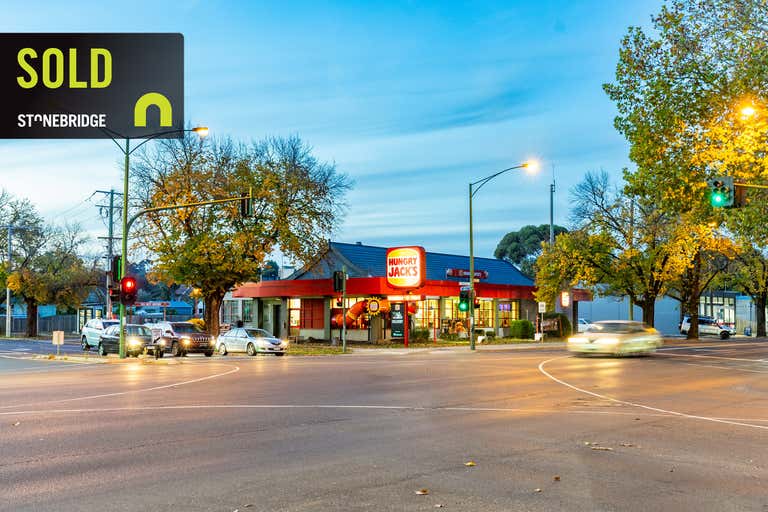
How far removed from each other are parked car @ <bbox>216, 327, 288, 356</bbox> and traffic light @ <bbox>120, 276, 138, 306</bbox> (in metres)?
7.51

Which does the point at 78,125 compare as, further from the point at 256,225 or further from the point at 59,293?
the point at 59,293

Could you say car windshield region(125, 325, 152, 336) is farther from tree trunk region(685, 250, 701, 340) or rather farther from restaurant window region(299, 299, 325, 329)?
tree trunk region(685, 250, 701, 340)

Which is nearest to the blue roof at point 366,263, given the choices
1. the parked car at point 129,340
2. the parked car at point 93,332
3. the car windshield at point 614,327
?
the parked car at point 93,332

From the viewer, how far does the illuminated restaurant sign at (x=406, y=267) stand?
44150mm

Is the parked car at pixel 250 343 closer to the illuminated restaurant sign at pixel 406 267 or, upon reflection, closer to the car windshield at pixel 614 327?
the illuminated restaurant sign at pixel 406 267

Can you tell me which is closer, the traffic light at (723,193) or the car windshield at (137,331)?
the traffic light at (723,193)

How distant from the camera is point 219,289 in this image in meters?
43.1

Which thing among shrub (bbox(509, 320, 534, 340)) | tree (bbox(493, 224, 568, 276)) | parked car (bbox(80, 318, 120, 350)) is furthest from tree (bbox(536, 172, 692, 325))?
tree (bbox(493, 224, 568, 276))

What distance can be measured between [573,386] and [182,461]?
11.5m

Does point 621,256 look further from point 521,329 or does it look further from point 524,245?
point 524,245

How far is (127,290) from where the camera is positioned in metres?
30.0

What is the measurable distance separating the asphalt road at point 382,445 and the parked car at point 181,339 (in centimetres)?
1692

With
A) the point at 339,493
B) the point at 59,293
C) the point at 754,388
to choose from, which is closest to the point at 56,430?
the point at 339,493

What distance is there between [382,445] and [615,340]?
22571 millimetres
